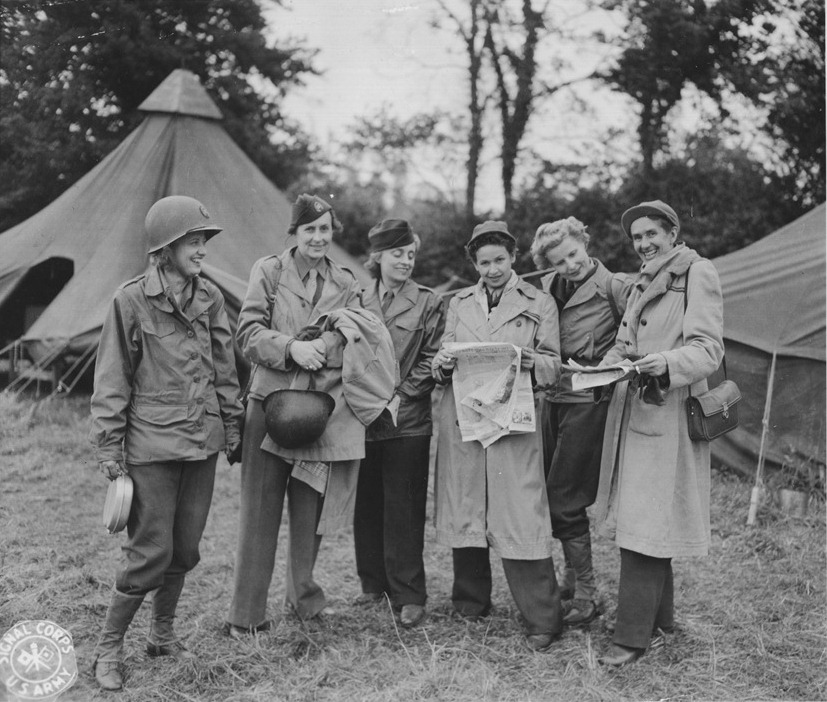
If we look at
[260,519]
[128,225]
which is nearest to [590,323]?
[260,519]

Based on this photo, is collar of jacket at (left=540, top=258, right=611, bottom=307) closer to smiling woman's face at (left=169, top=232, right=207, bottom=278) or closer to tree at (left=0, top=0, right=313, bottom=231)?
smiling woman's face at (left=169, top=232, right=207, bottom=278)

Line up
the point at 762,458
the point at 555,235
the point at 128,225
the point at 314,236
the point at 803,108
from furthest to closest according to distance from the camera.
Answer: the point at 803,108 < the point at 128,225 < the point at 762,458 < the point at 555,235 < the point at 314,236

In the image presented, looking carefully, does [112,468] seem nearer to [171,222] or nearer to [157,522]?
[157,522]

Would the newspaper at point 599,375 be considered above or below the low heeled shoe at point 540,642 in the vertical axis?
above

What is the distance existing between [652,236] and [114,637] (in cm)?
249

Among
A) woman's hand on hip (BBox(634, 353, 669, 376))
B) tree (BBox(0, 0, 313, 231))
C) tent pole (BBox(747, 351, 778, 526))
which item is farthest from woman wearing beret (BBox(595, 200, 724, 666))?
tree (BBox(0, 0, 313, 231))

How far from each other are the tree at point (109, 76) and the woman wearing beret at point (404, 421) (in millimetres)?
3448

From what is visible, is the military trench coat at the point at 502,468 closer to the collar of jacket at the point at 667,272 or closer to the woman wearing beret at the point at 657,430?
the woman wearing beret at the point at 657,430

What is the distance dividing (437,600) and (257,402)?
1.35 meters

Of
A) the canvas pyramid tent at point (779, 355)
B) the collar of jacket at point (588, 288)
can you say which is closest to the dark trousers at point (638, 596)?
the collar of jacket at point (588, 288)

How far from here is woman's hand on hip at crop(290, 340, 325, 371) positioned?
9.93ft

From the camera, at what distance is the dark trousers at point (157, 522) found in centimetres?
274

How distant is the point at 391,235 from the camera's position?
3.43 metres

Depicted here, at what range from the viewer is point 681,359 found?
2.74m
